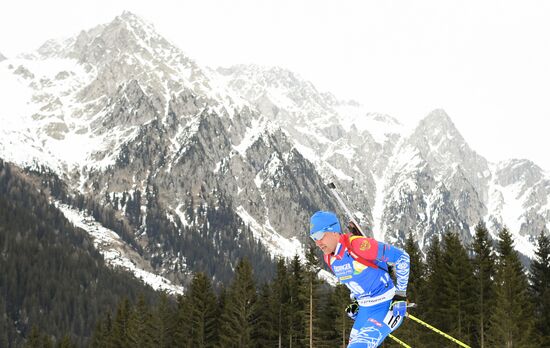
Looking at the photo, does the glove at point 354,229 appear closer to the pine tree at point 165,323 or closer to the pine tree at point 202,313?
the pine tree at point 202,313

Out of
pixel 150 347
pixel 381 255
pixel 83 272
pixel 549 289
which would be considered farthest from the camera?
pixel 83 272

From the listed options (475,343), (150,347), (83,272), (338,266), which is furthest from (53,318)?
(338,266)

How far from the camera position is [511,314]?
27.1 metres

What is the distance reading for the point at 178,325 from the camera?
155ft

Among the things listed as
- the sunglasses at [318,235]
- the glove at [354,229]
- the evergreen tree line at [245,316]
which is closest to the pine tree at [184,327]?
the evergreen tree line at [245,316]

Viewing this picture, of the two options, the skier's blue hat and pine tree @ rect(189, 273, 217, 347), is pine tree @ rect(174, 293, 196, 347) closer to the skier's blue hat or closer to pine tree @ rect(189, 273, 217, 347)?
pine tree @ rect(189, 273, 217, 347)

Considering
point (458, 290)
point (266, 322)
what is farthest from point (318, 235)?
point (266, 322)

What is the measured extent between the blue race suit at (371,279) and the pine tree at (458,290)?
26.8 m

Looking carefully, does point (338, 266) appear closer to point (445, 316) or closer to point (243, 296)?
point (445, 316)

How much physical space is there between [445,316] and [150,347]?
82.2ft

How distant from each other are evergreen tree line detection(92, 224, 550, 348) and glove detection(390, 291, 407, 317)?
20589mm

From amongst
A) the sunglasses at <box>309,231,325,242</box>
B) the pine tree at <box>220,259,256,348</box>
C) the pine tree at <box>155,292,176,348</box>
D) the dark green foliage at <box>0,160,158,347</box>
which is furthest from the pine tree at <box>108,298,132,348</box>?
the dark green foliage at <box>0,160,158,347</box>

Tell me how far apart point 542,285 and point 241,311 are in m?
20.8

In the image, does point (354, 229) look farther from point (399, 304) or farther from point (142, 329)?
point (142, 329)
